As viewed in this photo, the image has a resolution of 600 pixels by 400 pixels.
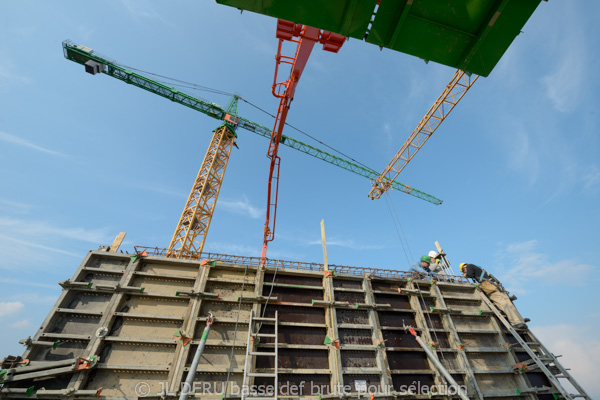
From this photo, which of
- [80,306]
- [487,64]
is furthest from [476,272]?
[80,306]

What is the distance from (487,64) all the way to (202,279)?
11222 millimetres

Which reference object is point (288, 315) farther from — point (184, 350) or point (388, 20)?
point (388, 20)

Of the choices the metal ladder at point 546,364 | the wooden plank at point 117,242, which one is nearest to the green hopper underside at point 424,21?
the wooden plank at point 117,242

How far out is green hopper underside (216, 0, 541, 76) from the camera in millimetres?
3154

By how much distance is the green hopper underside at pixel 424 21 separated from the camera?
315 centimetres

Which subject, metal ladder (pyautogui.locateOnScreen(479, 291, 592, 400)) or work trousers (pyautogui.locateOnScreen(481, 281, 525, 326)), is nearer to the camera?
metal ladder (pyautogui.locateOnScreen(479, 291, 592, 400))

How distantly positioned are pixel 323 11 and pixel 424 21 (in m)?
1.36

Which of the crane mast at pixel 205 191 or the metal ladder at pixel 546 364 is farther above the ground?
the crane mast at pixel 205 191

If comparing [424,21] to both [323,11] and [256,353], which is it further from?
[256,353]

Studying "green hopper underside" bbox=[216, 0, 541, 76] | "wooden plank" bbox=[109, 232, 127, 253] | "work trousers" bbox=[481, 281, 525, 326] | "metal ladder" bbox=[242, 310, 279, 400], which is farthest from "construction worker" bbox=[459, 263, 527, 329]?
"wooden plank" bbox=[109, 232, 127, 253]

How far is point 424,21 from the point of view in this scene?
130 inches

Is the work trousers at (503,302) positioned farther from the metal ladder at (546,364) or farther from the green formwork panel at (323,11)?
the green formwork panel at (323,11)

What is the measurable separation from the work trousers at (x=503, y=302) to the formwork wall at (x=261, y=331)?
2.78 feet

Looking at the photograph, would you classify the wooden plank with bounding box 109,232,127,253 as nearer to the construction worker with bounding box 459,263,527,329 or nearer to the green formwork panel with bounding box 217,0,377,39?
the green formwork panel with bounding box 217,0,377,39
